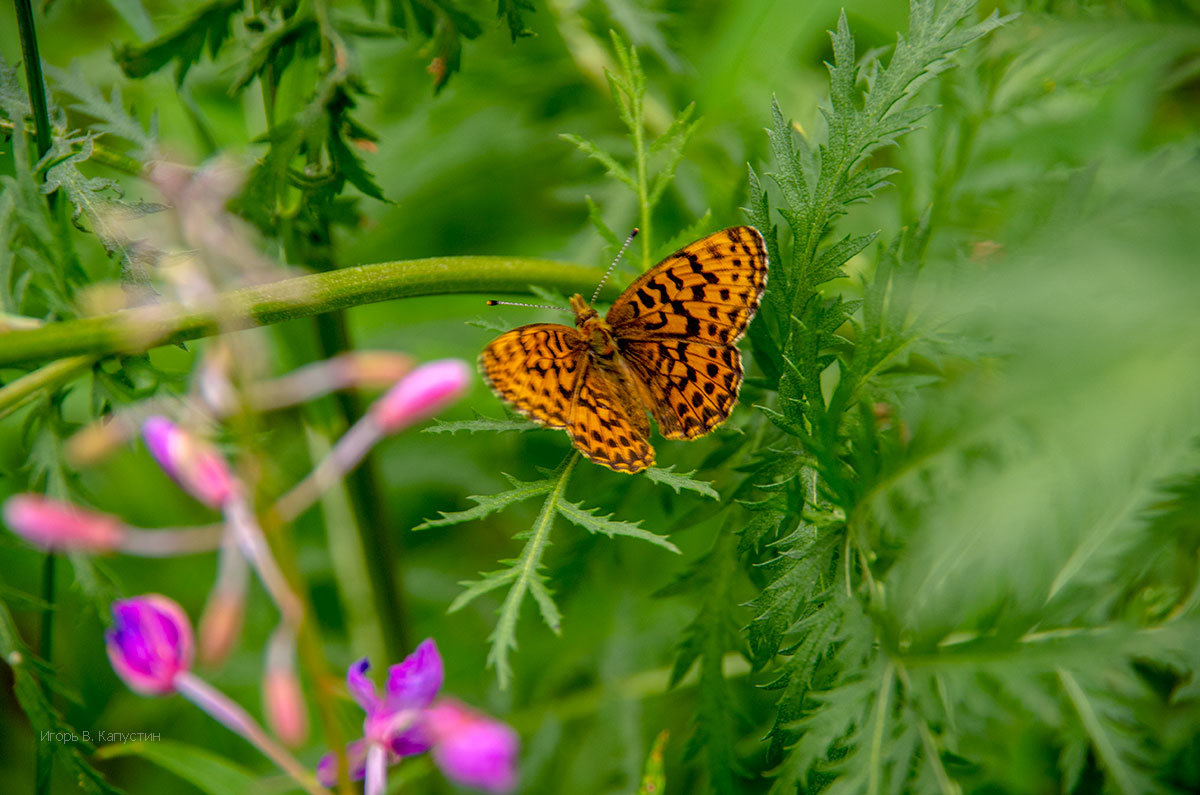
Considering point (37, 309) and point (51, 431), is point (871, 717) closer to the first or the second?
point (51, 431)

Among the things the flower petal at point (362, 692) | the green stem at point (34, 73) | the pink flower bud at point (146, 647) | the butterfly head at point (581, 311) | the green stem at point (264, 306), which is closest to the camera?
the pink flower bud at point (146, 647)

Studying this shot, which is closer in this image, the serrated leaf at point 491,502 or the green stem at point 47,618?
the serrated leaf at point 491,502

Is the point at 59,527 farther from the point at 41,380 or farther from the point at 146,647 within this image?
the point at 41,380

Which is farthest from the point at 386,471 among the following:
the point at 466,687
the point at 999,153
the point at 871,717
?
the point at 999,153

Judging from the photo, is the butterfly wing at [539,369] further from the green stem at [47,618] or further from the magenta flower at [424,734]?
the green stem at [47,618]

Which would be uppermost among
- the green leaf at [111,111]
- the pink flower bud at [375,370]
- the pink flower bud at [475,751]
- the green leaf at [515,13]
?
the green leaf at [515,13]

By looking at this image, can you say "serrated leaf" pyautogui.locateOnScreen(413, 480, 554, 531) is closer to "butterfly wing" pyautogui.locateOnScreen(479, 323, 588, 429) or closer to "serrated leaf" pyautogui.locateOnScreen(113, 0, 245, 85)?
"butterfly wing" pyautogui.locateOnScreen(479, 323, 588, 429)

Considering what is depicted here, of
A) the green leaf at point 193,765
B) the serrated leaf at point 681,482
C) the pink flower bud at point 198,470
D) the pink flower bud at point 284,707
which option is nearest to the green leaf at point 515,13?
the serrated leaf at point 681,482
